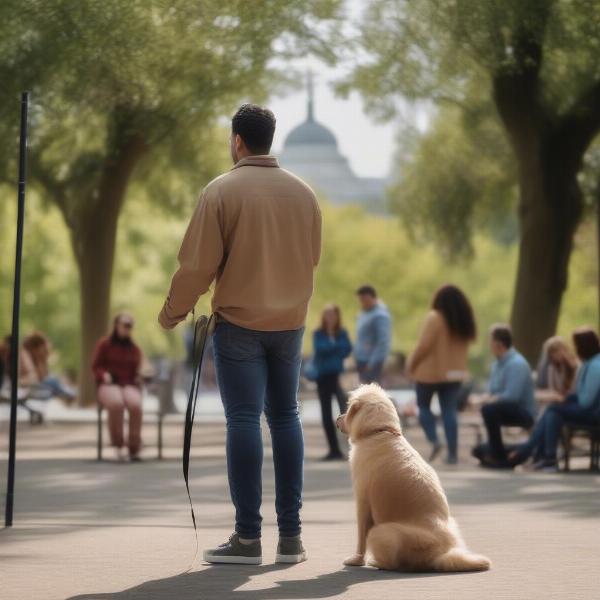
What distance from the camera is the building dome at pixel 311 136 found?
14762 cm

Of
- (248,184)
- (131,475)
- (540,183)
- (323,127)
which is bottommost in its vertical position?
(131,475)

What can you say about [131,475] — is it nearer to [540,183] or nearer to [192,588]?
[192,588]

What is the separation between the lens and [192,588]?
7.25 metres

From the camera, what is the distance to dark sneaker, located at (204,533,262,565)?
8109 millimetres

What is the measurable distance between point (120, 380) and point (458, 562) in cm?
1083

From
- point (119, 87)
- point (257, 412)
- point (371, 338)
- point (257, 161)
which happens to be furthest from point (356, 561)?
point (119, 87)

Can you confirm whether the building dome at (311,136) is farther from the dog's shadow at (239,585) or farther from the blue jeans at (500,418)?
the dog's shadow at (239,585)

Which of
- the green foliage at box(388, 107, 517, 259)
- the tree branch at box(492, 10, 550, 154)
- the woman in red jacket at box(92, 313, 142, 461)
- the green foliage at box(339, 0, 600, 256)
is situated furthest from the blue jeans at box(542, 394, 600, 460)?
the green foliage at box(388, 107, 517, 259)

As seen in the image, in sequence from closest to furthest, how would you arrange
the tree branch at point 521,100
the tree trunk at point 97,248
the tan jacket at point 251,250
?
the tan jacket at point 251,250 < the tree branch at point 521,100 < the tree trunk at point 97,248

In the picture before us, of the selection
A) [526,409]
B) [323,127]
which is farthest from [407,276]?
[323,127]

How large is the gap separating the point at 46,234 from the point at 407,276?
69.9 feet

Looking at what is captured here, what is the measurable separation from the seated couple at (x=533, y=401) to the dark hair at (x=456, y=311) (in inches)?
14.9

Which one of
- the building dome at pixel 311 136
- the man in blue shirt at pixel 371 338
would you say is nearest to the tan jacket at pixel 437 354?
the man in blue shirt at pixel 371 338

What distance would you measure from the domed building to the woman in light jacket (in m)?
116
